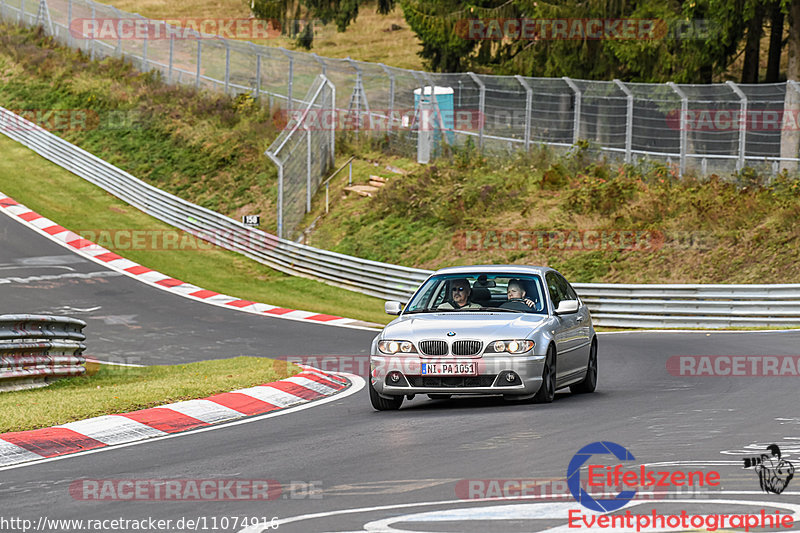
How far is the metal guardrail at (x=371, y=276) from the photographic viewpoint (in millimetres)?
22766

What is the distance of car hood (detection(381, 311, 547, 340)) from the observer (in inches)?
438

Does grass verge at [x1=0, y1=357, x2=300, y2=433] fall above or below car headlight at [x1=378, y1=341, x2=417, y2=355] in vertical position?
below

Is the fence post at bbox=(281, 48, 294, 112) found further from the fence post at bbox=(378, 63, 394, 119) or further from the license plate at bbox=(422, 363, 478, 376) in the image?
the license plate at bbox=(422, 363, 478, 376)

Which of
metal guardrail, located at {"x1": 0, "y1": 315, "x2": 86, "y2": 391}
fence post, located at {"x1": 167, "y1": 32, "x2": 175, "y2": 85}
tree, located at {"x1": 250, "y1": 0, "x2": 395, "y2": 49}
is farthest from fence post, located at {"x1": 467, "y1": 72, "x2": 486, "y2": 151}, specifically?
tree, located at {"x1": 250, "y1": 0, "x2": 395, "y2": 49}

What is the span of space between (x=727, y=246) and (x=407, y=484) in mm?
20447

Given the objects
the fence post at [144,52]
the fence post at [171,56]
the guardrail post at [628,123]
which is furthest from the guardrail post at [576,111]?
the fence post at [144,52]

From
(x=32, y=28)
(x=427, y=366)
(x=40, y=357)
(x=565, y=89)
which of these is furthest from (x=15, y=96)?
(x=427, y=366)

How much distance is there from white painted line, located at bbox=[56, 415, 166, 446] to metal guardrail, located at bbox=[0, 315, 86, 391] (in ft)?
10.3

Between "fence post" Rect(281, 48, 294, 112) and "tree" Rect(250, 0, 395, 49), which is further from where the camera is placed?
"tree" Rect(250, 0, 395, 49)

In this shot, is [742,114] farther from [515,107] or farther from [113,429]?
[113,429]

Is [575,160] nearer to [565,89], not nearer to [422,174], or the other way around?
[565,89]

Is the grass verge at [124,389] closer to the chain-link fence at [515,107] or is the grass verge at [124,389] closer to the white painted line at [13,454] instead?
the white painted line at [13,454]

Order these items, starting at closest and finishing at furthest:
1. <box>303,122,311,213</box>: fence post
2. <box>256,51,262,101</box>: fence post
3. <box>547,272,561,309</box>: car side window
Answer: <box>547,272,561,309</box>: car side window < <box>303,122,311,213</box>: fence post < <box>256,51,262,101</box>: fence post

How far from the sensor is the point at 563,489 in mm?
6906
